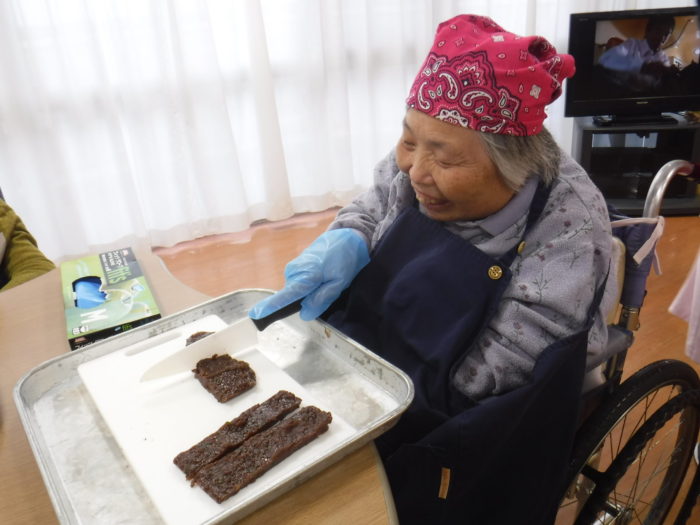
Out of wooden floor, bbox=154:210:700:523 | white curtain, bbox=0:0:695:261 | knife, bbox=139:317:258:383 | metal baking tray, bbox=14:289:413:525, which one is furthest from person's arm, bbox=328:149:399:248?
white curtain, bbox=0:0:695:261

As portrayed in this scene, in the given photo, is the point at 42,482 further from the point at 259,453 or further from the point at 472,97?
the point at 472,97

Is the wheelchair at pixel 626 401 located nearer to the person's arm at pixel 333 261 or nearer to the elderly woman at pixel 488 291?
the elderly woman at pixel 488 291

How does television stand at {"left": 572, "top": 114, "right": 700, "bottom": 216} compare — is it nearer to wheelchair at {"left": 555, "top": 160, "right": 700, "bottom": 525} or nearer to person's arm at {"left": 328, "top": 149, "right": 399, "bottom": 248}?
wheelchair at {"left": 555, "top": 160, "right": 700, "bottom": 525}

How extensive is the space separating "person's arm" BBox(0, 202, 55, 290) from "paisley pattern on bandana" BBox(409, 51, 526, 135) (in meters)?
1.16

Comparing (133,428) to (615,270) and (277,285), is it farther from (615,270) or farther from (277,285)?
(277,285)

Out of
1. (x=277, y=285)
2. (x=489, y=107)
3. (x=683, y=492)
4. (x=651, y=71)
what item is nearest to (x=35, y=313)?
(x=489, y=107)

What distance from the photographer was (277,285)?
105 inches

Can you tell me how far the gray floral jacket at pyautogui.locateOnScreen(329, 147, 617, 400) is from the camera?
966mm

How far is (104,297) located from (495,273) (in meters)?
0.78

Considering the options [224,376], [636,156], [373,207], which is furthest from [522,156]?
[636,156]

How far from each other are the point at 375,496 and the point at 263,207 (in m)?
2.70

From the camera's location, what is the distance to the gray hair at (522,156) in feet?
3.28

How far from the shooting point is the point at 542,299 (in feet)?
3.16

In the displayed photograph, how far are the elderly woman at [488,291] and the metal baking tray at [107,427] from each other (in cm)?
9
